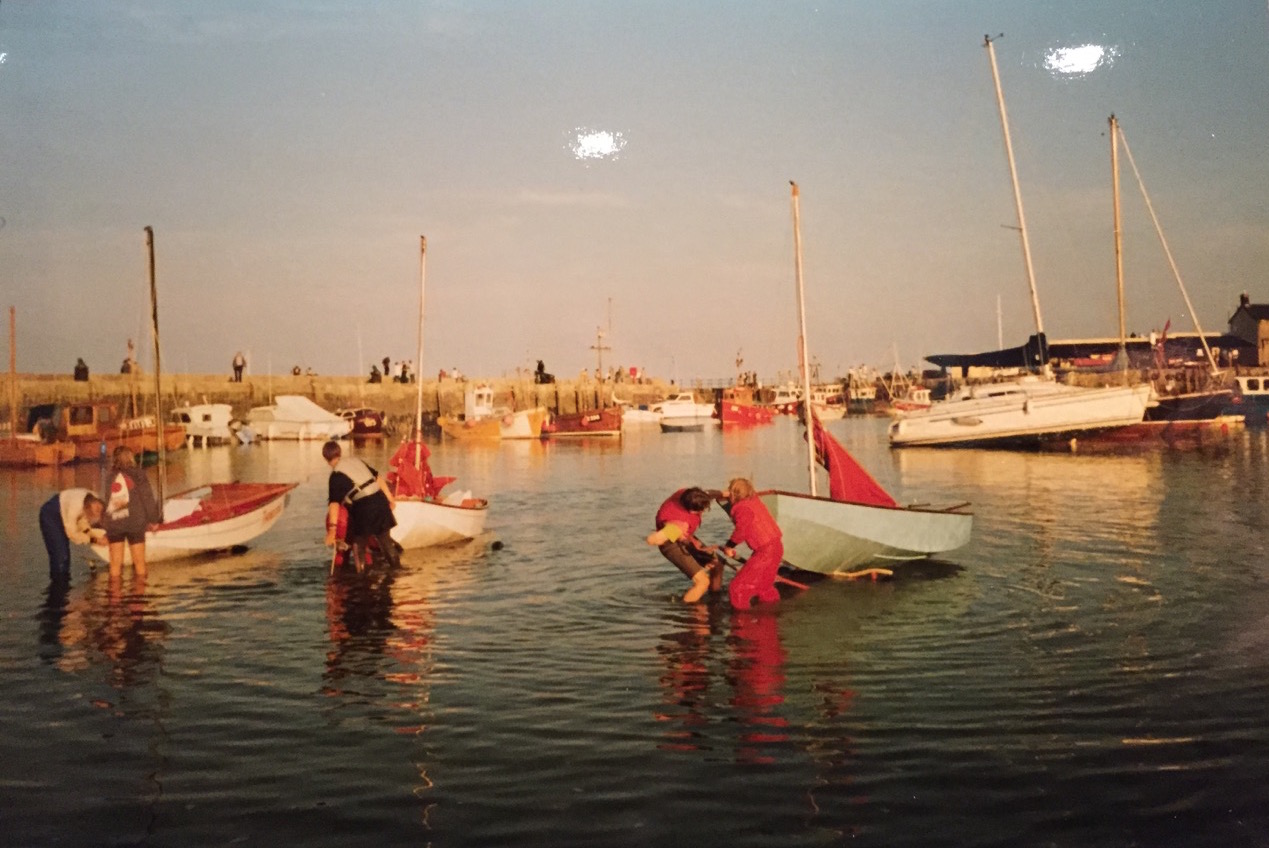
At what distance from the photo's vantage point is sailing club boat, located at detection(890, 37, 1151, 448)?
49250mm

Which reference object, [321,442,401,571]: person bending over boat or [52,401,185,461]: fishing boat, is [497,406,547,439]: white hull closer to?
[52,401,185,461]: fishing boat

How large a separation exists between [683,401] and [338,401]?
31160mm

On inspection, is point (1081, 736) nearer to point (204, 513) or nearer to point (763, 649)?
point (763, 649)

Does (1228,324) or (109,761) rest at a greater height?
(1228,324)

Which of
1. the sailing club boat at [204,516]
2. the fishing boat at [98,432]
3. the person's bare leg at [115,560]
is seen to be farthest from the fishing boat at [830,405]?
the person's bare leg at [115,560]

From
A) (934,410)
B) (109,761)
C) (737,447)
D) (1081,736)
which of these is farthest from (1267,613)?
(737,447)

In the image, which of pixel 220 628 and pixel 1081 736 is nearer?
pixel 1081 736

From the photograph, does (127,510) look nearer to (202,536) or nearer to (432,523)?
(202,536)

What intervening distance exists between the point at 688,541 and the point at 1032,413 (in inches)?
1571

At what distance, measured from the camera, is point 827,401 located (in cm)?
Answer: 12531

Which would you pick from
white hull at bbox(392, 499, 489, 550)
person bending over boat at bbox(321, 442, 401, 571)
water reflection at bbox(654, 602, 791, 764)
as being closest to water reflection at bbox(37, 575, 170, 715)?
person bending over boat at bbox(321, 442, 401, 571)

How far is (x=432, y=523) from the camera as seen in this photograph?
20.3 m

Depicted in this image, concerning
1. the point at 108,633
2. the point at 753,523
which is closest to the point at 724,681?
the point at 753,523

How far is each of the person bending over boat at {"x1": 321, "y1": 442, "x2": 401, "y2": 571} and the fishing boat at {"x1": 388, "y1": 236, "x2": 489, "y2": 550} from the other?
1727 millimetres
